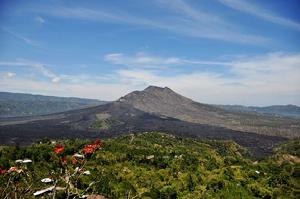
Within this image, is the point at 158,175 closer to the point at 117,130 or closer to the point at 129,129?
the point at 117,130

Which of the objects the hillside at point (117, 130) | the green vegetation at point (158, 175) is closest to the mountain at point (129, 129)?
the hillside at point (117, 130)

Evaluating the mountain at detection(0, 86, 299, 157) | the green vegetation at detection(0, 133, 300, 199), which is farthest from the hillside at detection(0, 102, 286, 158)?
the green vegetation at detection(0, 133, 300, 199)

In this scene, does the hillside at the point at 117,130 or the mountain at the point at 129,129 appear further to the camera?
the mountain at the point at 129,129

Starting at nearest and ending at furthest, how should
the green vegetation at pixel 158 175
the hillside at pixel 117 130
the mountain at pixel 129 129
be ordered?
the green vegetation at pixel 158 175 → the hillside at pixel 117 130 → the mountain at pixel 129 129

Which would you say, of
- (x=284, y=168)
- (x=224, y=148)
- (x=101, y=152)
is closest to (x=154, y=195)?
(x=101, y=152)

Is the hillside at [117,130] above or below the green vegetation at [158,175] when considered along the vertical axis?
below

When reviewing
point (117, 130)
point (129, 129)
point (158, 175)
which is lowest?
point (117, 130)

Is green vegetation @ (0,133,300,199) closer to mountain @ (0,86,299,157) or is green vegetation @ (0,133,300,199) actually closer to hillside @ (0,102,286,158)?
hillside @ (0,102,286,158)

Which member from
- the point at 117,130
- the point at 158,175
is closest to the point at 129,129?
the point at 117,130

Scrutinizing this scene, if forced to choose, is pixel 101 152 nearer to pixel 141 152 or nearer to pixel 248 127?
pixel 141 152

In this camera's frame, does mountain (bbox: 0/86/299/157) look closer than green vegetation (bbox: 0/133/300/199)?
No

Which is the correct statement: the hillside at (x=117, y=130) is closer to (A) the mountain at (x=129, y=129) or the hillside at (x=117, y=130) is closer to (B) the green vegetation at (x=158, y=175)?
(A) the mountain at (x=129, y=129)

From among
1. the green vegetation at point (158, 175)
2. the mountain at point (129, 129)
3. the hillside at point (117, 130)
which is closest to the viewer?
the green vegetation at point (158, 175)
